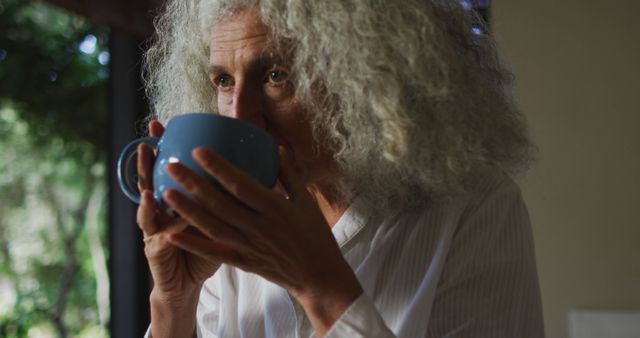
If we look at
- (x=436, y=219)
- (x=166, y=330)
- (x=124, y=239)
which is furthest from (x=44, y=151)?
(x=436, y=219)

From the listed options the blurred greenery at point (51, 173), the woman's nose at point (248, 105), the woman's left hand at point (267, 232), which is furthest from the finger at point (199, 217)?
the blurred greenery at point (51, 173)

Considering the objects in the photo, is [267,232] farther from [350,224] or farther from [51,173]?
[51,173]

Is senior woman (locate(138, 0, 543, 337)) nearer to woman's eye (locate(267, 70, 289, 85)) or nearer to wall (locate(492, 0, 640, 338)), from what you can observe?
woman's eye (locate(267, 70, 289, 85))

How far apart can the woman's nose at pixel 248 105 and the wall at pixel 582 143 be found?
5.79ft

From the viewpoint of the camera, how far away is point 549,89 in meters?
2.63

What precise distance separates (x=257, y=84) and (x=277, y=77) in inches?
1.3

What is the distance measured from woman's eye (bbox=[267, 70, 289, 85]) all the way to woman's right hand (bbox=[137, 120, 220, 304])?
18 centimetres

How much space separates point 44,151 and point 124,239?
1.56 ft

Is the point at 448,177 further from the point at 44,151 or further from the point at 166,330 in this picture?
the point at 44,151

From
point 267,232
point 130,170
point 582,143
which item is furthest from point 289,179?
point 582,143

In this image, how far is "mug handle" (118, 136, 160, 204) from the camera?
85cm

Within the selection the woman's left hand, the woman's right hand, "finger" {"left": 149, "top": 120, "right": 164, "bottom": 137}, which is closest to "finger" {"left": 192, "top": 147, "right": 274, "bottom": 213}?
the woman's left hand

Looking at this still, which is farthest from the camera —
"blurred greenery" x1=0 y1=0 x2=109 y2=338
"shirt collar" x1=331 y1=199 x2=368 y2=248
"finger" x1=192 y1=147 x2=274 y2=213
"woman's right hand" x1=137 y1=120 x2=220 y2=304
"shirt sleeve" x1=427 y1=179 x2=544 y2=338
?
"blurred greenery" x1=0 y1=0 x2=109 y2=338

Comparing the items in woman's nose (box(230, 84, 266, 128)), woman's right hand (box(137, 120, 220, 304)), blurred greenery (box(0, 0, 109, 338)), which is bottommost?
blurred greenery (box(0, 0, 109, 338))
